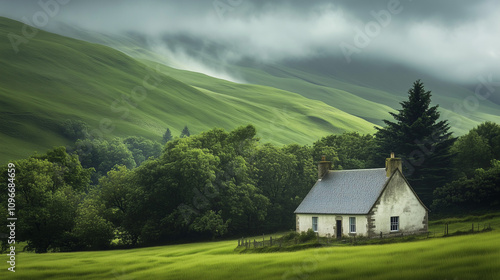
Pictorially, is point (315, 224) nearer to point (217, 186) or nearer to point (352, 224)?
point (352, 224)

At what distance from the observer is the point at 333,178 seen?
64250mm

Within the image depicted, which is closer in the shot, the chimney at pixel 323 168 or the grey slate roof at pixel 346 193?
the grey slate roof at pixel 346 193

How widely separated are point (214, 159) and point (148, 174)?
406 inches

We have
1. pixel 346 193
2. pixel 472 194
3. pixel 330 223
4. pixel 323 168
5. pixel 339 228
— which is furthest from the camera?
pixel 472 194

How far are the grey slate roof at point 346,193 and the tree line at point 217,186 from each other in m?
18.4

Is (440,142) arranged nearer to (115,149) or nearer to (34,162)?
(34,162)

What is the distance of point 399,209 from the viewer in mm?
58281

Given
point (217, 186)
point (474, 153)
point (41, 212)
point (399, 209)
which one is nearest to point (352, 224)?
point (399, 209)

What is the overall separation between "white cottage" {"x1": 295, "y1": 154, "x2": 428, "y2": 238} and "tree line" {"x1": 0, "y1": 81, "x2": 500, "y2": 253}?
54.9 feet

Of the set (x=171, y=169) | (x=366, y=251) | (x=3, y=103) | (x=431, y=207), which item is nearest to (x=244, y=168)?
(x=171, y=169)

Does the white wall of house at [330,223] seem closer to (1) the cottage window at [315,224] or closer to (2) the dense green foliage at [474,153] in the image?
(1) the cottage window at [315,224]

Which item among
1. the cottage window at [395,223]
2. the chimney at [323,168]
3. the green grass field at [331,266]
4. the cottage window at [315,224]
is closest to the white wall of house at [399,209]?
the cottage window at [395,223]

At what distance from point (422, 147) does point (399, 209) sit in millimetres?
23787

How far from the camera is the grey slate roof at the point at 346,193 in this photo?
57.2 metres
